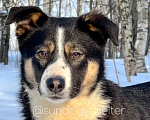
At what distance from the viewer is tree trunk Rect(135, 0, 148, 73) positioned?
10.5m

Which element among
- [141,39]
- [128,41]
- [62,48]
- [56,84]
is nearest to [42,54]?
[62,48]

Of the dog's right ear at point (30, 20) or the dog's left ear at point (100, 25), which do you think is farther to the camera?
the dog's right ear at point (30, 20)

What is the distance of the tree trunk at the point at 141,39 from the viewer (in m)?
10.5

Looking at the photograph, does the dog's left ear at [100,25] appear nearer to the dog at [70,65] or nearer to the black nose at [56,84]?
the dog at [70,65]

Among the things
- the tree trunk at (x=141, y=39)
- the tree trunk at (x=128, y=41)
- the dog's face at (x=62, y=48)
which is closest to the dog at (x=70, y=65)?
the dog's face at (x=62, y=48)

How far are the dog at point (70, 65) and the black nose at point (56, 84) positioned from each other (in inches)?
3.7

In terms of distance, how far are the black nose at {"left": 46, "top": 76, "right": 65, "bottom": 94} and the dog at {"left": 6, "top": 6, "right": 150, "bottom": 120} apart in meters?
0.09

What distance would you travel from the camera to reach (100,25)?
110 inches

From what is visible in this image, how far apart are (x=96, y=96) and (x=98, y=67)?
32cm

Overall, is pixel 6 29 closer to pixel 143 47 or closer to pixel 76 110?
pixel 143 47

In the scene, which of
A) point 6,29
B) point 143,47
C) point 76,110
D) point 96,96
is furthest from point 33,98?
point 6,29

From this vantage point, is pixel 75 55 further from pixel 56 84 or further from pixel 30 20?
pixel 30 20

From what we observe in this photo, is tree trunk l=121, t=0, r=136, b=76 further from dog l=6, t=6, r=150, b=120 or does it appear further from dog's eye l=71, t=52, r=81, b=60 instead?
dog's eye l=71, t=52, r=81, b=60

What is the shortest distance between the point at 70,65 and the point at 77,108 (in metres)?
0.50
